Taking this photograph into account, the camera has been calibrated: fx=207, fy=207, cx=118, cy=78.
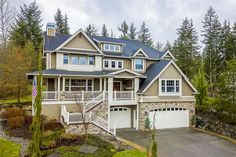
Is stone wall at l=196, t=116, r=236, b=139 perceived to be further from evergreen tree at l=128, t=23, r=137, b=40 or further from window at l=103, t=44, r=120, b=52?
evergreen tree at l=128, t=23, r=137, b=40

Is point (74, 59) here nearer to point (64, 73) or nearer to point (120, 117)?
point (64, 73)

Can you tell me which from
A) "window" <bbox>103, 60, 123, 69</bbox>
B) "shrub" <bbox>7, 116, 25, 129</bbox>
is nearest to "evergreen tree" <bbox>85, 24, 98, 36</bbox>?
"window" <bbox>103, 60, 123, 69</bbox>

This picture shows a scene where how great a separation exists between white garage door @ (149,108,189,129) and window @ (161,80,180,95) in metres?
1.86

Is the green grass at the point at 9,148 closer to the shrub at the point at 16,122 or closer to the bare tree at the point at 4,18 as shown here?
the shrub at the point at 16,122

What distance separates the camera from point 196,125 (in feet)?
73.0

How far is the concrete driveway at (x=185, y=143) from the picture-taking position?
13.9 m

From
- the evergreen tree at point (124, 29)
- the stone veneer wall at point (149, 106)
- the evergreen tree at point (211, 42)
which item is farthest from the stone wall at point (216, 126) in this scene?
the evergreen tree at point (124, 29)

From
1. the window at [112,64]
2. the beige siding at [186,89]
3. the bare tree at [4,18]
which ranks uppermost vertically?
the bare tree at [4,18]

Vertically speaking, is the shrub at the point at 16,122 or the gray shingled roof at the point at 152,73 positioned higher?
the gray shingled roof at the point at 152,73

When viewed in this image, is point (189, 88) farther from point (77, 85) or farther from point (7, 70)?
point (7, 70)

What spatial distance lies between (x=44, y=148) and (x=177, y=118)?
14.2 metres

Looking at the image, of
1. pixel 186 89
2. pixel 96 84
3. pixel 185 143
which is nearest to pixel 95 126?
pixel 96 84

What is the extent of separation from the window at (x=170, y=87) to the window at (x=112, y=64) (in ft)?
17.1

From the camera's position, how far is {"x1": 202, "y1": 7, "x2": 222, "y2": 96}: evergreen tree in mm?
41469
